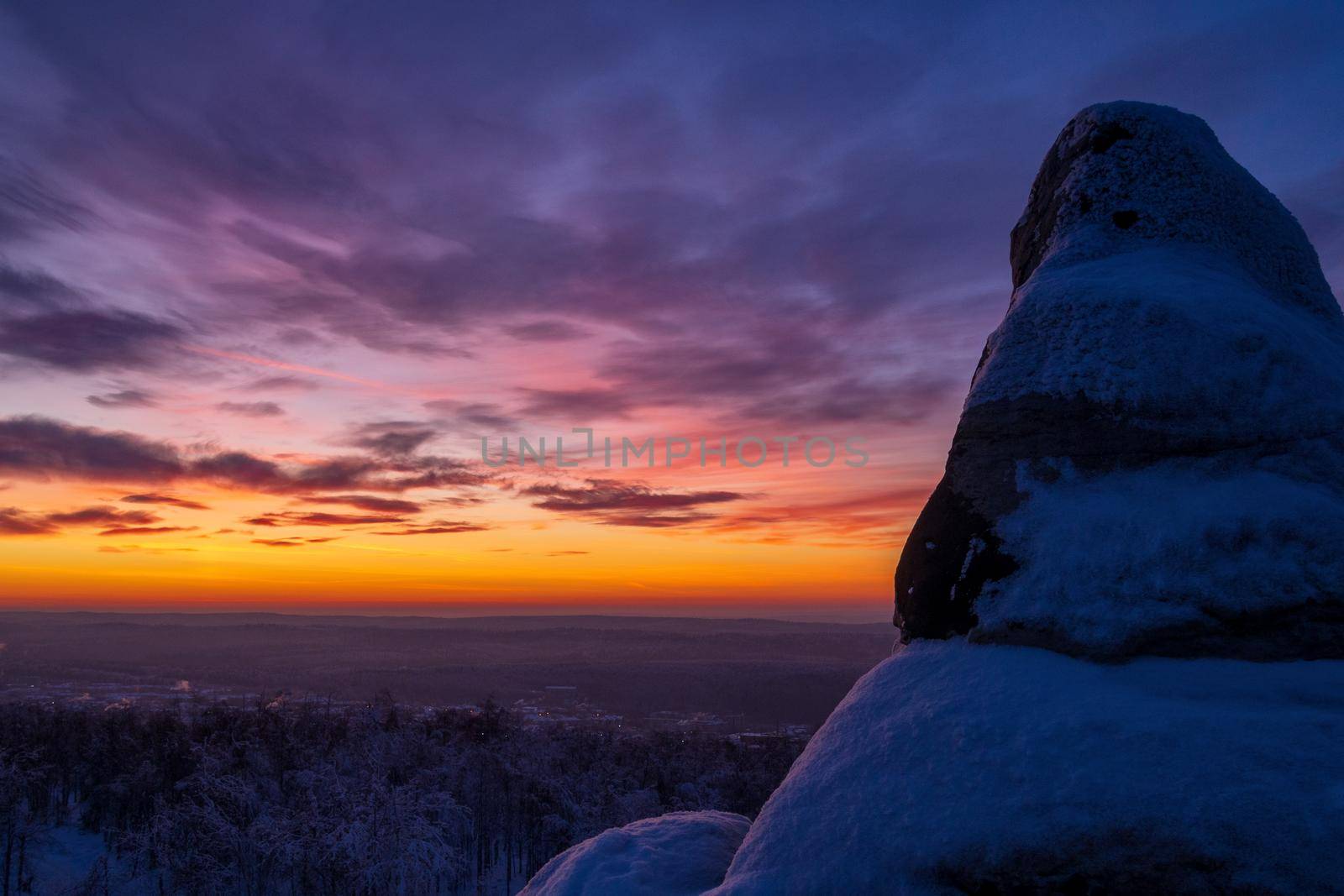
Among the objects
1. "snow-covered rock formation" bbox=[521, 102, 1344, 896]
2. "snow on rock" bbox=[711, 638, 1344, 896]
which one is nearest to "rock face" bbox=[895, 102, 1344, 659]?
"snow-covered rock formation" bbox=[521, 102, 1344, 896]

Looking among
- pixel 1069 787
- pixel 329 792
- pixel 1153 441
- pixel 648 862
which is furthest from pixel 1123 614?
pixel 329 792

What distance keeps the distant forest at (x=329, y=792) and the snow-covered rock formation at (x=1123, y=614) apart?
28.4 m

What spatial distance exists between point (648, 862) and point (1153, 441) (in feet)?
23.5

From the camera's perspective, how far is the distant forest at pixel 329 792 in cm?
3484

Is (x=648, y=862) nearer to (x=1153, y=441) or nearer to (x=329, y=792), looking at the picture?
(x=1153, y=441)

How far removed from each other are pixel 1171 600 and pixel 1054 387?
95.1 inches

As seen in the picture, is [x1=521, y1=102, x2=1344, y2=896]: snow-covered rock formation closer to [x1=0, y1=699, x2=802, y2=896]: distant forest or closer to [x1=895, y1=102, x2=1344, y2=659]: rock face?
[x1=895, y1=102, x2=1344, y2=659]: rock face

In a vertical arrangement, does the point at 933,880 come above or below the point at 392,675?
above

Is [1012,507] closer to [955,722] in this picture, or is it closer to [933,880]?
[955,722]

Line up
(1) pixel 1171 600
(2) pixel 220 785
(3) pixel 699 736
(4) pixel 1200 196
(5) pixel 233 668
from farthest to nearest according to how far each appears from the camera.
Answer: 1. (5) pixel 233 668
2. (3) pixel 699 736
3. (2) pixel 220 785
4. (4) pixel 1200 196
5. (1) pixel 1171 600

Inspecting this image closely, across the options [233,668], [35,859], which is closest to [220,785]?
[35,859]

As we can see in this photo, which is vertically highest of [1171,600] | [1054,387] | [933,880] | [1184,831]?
[1054,387]

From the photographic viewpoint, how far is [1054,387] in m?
8.12

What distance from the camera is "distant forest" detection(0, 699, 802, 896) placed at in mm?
34844
